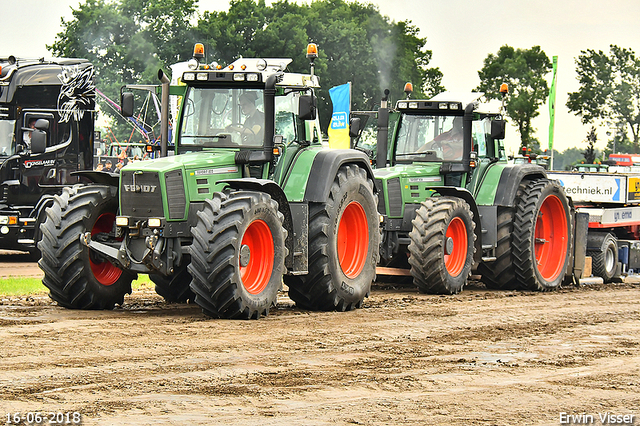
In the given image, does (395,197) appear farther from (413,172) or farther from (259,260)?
(259,260)

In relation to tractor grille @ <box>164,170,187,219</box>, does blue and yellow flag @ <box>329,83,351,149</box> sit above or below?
above

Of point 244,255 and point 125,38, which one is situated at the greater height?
point 125,38

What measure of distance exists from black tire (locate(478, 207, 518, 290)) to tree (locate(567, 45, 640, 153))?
179 feet

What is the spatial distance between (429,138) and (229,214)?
6.14m

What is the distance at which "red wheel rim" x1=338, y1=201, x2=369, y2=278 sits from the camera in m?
12.1

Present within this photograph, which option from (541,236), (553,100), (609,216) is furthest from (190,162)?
(553,100)

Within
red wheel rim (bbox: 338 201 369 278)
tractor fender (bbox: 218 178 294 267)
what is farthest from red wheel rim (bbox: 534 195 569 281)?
tractor fender (bbox: 218 178 294 267)

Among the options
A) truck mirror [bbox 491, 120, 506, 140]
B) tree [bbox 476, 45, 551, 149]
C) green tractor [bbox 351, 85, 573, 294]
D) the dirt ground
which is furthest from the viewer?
tree [bbox 476, 45, 551, 149]

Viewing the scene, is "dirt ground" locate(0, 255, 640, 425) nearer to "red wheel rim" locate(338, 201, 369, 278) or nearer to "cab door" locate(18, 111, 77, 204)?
"red wheel rim" locate(338, 201, 369, 278)

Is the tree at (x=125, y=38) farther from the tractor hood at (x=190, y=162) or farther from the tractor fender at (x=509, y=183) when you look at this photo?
the tractor hood at (x=190, y=162)

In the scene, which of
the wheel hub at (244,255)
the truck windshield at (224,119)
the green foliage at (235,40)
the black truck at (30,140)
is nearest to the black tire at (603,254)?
the truck windshield at (224,119)

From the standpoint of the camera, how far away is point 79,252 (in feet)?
34.1

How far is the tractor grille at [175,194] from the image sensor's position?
10266 millimetres

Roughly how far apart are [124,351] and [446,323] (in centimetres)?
400
